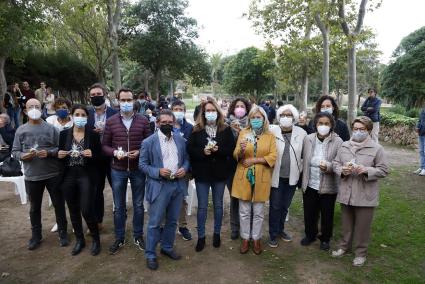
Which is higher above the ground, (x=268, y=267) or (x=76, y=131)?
(x=76, y=131)

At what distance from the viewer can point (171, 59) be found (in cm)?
2448

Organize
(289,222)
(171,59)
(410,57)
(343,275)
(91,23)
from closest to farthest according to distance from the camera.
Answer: (343,275)
(289,222)
(91,23)
(171,59)
(410,57)

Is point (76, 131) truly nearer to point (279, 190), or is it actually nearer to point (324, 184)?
point (279, 190)

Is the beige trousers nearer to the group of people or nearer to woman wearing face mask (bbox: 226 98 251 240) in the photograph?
the group of people

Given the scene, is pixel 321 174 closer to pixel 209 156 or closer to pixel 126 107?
pixel 209 156

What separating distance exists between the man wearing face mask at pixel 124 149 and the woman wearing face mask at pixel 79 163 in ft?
0.68

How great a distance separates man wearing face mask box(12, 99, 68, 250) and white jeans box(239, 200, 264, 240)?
2.60 meters

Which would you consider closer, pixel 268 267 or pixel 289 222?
pixel 268 267

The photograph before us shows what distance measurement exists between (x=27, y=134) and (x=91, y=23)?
1577cm

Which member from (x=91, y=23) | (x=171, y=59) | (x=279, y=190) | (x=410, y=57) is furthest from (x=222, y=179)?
(x=410, y=57)

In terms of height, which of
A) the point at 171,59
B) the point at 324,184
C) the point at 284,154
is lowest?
the point at 324,184

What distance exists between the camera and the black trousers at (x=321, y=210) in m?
4.54

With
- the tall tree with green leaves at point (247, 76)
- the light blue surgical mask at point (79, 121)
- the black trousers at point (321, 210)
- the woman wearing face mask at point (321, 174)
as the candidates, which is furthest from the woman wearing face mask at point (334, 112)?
the tall tree with green leaves at point (247, 76)

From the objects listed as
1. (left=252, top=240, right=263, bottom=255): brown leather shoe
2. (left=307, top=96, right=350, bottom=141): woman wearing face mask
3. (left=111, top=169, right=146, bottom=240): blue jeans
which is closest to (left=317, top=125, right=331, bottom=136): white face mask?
(left=307, top=96, right=350, bottom=141): woman wearing face mask
